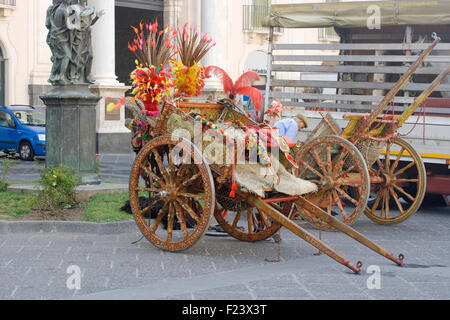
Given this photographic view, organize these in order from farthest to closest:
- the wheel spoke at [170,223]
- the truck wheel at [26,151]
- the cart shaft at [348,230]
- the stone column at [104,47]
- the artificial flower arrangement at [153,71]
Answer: the stone column at [104,47]
the truck wheel at [26,151]
the artificial flower arrangement at [153,71]
the wheel spoke at [170,223]
the cart shaft at [348,230]

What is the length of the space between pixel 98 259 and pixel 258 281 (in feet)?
5.47

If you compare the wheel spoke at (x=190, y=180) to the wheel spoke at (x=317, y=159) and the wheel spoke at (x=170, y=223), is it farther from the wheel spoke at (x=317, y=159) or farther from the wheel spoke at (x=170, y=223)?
the wheel spoke at (x=317, y=159)

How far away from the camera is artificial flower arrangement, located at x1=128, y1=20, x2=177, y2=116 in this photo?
25.5 feet

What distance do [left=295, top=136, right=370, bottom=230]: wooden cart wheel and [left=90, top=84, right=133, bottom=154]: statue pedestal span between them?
1136 cm

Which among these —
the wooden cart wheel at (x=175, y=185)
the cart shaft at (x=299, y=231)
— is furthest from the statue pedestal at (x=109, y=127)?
the cart shaft at (x=299, y=231)

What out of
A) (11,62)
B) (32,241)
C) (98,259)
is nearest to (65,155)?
(32,241)

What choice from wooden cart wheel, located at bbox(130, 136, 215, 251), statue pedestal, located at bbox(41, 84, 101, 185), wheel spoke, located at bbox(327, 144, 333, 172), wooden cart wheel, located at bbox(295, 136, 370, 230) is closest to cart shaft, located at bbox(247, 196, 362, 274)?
wooden cart wheel, located at bbox(130, 136, 215, 251)

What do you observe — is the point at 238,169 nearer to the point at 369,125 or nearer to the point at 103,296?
the point at 103,296

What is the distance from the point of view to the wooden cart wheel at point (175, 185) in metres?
7.13

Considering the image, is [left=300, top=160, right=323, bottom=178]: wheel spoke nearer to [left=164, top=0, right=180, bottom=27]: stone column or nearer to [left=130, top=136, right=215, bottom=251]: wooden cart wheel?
[left=130, top=136, right=215, bottom=251]: wooden cart wheel

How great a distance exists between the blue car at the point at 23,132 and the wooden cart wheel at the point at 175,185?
10863 millimetres

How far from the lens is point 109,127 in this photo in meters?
20.4

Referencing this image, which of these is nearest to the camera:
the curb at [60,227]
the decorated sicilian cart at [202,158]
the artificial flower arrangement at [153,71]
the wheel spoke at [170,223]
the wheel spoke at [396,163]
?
the decorated sicilian cart at [202,158]

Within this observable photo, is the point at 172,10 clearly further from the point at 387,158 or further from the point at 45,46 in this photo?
the point at 387,158
